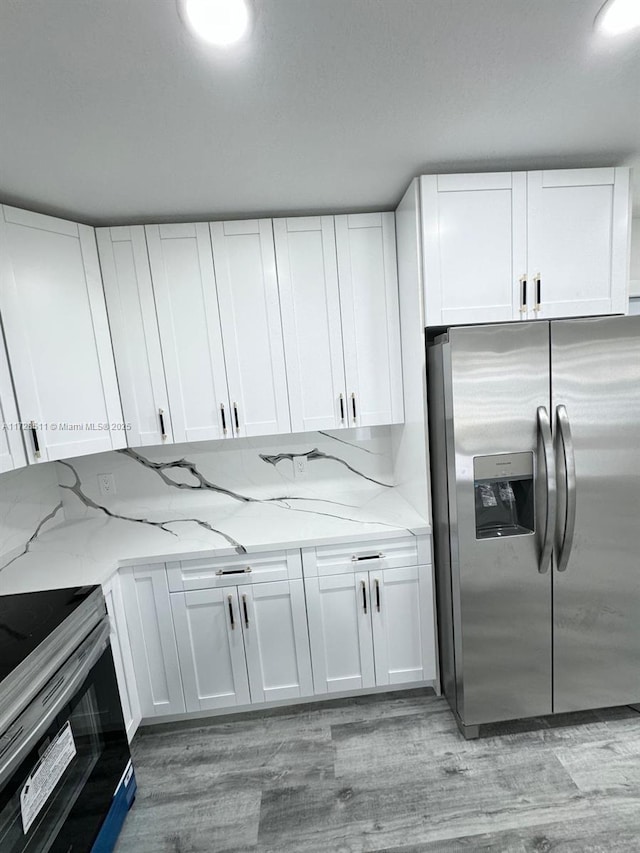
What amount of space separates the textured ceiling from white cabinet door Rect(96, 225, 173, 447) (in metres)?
0.18

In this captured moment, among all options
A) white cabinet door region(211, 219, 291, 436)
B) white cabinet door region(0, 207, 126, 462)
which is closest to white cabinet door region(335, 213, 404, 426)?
white cabinet door region(211, 219, 291, 436)

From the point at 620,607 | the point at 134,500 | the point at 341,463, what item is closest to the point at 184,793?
the point at 134,500

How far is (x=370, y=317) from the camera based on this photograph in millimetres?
1993

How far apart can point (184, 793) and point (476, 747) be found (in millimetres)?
1242

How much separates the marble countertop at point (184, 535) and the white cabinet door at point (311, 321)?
0.51 metres

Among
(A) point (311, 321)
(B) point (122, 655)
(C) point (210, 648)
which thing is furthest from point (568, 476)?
(B) point (122, 655)

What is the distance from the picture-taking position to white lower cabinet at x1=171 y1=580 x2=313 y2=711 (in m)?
1.79

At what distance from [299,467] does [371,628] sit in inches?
38.0

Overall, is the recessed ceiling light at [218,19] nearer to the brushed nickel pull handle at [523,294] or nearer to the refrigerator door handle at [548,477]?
the brushed nickel pull handle at [523,294]

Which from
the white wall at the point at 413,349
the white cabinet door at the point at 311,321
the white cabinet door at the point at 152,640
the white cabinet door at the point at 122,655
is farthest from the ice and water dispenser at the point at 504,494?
the white cabinet door at the point at 122,655

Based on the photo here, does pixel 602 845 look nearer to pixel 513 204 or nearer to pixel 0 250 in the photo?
pixel 513 204

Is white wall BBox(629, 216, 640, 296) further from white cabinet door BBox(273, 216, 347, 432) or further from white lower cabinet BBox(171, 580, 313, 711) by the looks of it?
white lower cabinet BBox(171, 580, 313, 711)

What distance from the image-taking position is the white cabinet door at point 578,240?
1637 millimetres

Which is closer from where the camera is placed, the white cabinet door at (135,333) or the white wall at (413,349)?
the white wall at (413,349)
